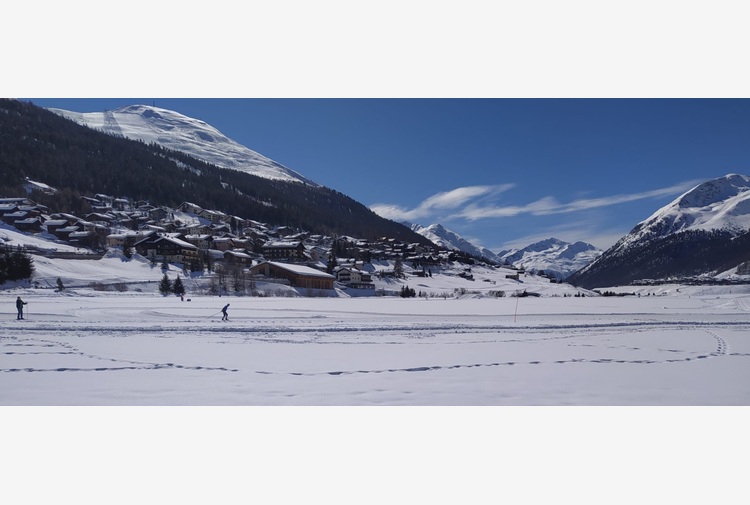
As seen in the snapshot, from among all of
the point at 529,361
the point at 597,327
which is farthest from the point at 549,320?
the point at 529,361

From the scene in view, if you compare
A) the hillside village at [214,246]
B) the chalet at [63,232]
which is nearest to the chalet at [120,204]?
the hillside village at [214,246]

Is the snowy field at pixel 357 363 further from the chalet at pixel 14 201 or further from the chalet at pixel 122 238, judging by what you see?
the chalet at pixel 14 201

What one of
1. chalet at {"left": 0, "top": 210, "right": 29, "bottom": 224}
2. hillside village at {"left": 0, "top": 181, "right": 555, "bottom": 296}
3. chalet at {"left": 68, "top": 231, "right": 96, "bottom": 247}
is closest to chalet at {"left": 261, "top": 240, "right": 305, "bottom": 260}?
hillside village at {"left": 0, "top": 181, "right": 555, "bottom": 296}

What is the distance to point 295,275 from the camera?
185 feet

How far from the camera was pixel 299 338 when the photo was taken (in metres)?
17.3

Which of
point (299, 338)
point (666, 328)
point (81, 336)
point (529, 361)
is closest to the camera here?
point (529, 361)

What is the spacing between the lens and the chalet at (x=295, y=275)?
56.2m

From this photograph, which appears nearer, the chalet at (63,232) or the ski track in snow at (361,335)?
the ski track in snow at (361,335)

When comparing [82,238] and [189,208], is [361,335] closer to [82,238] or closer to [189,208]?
[82,238]

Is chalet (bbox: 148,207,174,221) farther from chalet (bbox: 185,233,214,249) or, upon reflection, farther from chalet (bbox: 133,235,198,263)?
chalet (bbox: 133,235,198,263)

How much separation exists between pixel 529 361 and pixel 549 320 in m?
13.4

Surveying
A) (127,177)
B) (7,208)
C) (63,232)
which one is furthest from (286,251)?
(127,177)

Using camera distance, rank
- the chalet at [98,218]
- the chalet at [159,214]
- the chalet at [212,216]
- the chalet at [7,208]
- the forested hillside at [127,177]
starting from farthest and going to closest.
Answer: the chalet at [212,216]
the forested hillside at [127,177]
the chalet at [159,214]
the chalet at [98,218]
the chalet at [7,208]

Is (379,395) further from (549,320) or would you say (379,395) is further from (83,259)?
(83,259)
